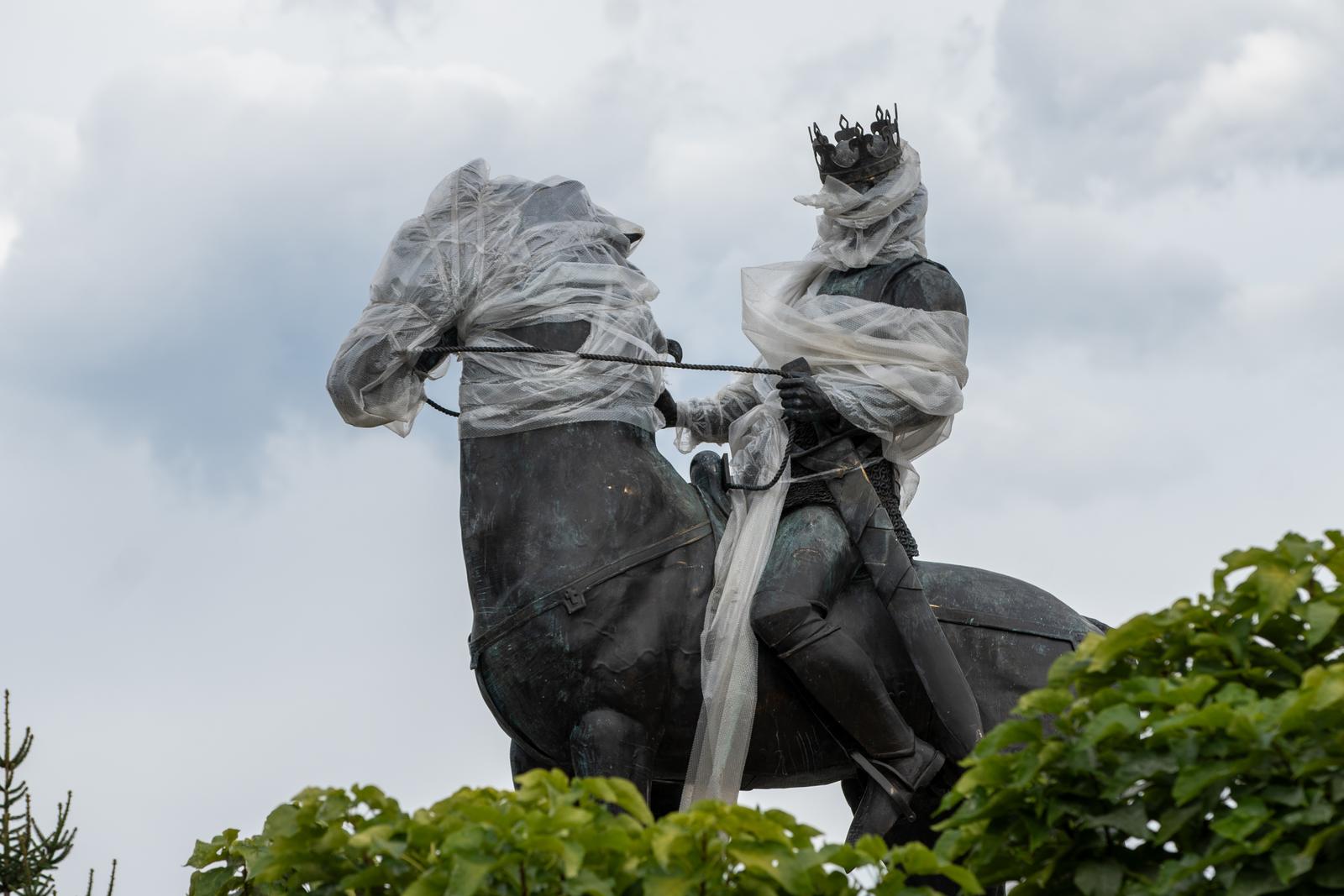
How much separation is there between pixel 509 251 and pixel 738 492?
1353 mm

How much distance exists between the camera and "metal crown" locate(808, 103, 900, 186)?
9453mm

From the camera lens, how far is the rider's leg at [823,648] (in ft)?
27.3

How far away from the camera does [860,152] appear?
948cm

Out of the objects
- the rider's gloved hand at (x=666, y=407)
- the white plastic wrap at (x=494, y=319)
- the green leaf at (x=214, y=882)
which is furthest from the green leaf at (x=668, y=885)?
the rider's gloved hand at (x=666, y=407)

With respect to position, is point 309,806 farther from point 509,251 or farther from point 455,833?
point 509,251

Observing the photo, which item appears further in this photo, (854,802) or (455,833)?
(854,802)

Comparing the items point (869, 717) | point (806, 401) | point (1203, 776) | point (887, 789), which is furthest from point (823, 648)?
point (1203, 776)

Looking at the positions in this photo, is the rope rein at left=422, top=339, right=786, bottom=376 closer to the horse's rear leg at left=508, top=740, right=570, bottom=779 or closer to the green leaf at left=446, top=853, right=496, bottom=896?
the horse's rear leg at left=508, top=740, right=570, bottom=779

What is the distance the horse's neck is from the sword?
2.21ft

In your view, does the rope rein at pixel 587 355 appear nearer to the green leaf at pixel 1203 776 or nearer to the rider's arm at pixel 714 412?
the rider's arm at pixel 714 412

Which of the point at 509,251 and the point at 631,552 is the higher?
the point at 509,251

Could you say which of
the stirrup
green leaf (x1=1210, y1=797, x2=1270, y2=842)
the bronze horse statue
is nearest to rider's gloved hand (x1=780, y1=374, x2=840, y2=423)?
the bronze horse statue

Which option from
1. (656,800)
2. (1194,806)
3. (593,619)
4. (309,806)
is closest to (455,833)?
(309,806)

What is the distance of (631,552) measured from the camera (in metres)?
8.45
